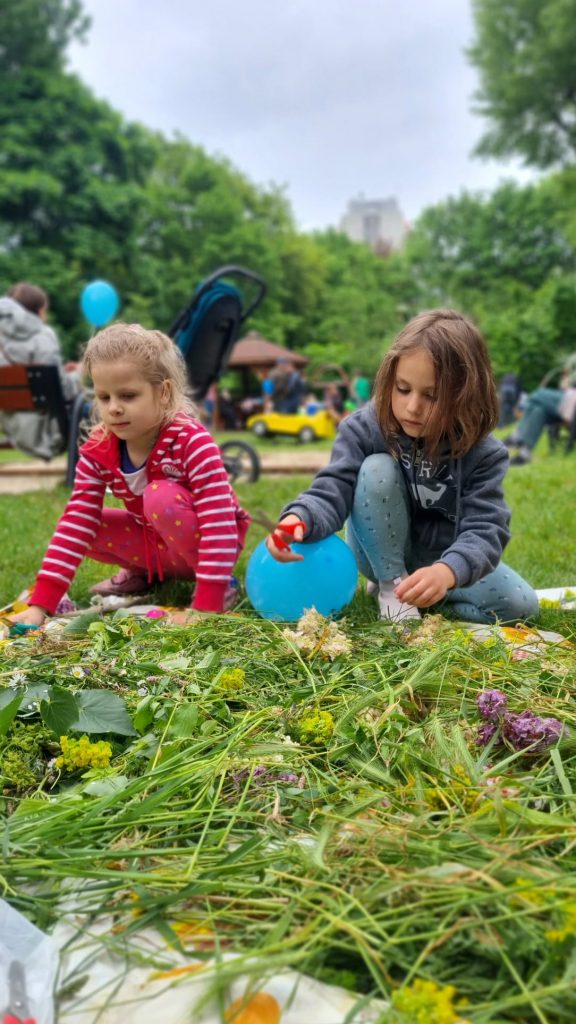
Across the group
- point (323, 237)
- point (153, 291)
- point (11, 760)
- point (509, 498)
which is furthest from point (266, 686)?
point (323, 237)

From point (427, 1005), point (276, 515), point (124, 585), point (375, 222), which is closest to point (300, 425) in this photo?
point (276, 515)

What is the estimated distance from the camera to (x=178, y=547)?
2.33 metres

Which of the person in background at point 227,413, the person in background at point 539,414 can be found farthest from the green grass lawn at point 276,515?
the person in background at point 227,413

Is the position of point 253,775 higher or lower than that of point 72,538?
lower

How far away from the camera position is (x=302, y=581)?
79.0 inches

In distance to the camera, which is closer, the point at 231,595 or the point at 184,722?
the point at 184,722

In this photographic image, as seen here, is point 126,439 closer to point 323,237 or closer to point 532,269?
point 532,269

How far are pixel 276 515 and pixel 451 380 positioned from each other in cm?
223

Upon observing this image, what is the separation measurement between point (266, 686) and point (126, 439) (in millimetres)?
998

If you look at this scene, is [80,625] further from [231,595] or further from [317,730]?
[317,730]

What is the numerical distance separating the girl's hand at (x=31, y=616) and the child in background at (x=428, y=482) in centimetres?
69

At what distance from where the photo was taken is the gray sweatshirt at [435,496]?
2002 mm

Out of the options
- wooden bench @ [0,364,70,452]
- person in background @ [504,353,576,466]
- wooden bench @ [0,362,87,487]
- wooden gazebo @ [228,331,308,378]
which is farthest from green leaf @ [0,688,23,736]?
wooden gazebo @ [228,331,308,378]

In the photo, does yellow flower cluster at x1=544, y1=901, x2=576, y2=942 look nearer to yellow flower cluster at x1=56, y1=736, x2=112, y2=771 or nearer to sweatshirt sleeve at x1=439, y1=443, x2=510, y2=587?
yellow flower cluster at x1=56, y1=736, x2=112, y2=771
